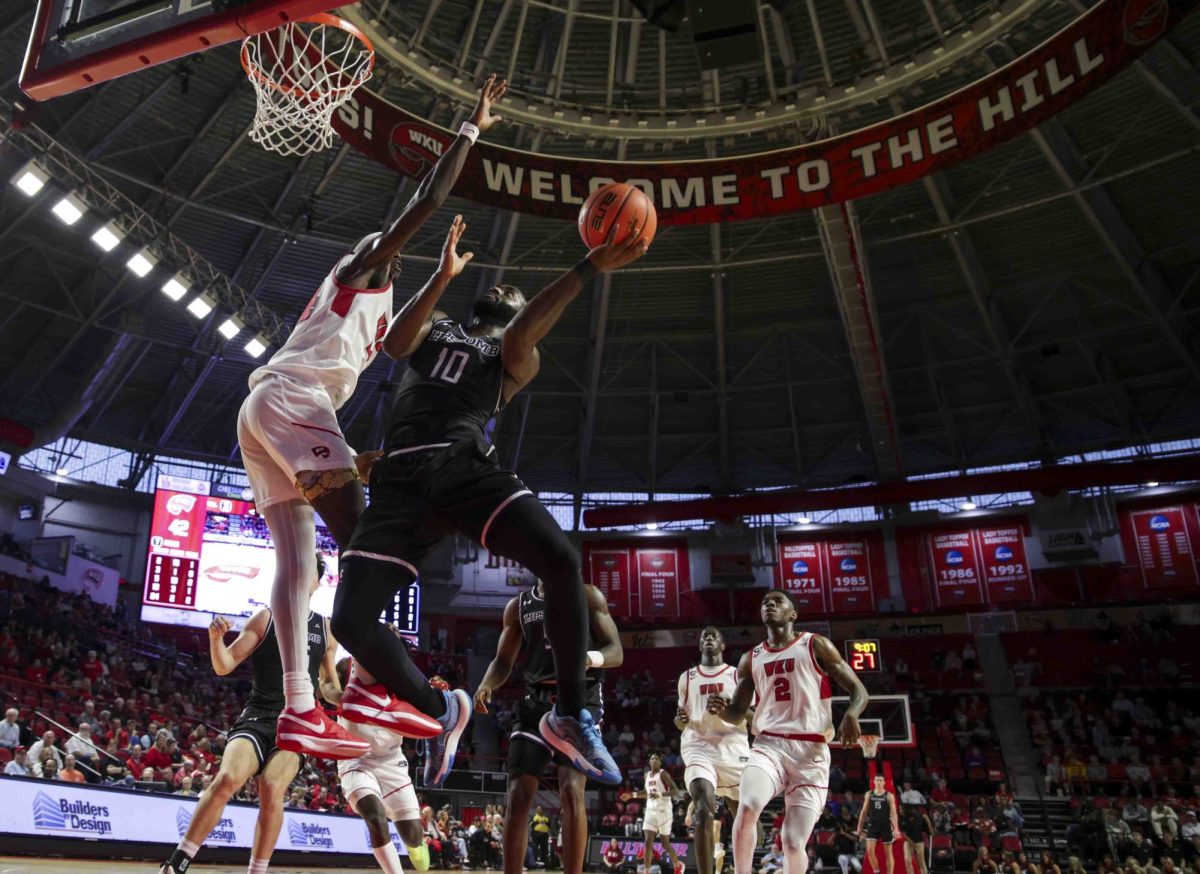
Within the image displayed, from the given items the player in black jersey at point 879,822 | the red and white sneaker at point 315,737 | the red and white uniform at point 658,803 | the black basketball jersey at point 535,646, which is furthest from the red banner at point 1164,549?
the red and white sneaker at point 315,737

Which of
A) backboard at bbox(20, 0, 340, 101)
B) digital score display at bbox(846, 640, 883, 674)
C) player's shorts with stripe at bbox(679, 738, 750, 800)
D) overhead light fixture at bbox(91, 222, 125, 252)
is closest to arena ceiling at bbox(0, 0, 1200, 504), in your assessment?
overhead light fixture at bbox(91, 222, 125, 252)

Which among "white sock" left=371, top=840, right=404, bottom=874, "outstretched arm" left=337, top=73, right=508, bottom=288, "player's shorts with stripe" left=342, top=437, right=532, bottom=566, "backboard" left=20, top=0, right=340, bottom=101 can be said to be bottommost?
"white sock" left=371, top=840, right=404, bottom=874

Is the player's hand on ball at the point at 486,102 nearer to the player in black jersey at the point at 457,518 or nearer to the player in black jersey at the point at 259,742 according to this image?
the player in black jersey at the point at 457,518

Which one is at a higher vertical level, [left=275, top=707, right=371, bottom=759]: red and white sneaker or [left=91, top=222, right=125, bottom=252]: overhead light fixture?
[left=91, top=222, right=125, bottom=252]: overhead light fixture

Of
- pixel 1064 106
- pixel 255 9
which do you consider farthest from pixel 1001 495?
pixel 255 9

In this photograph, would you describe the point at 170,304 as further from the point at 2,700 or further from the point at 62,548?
the point at 2,700

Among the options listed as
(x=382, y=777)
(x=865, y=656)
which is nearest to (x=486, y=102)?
(x=382, y=777)

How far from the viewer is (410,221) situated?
4.29 metres

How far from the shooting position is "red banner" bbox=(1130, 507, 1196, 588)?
29172 mm

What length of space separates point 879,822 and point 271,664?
10664 millimetres

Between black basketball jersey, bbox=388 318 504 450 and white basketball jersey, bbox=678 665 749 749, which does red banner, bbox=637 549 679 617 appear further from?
black basketball jersey, bbox=388 318 504 450

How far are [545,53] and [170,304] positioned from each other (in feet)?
40.5

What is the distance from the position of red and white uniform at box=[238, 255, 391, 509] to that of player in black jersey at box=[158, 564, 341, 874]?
46.6 inches

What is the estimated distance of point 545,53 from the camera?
1888 cm
